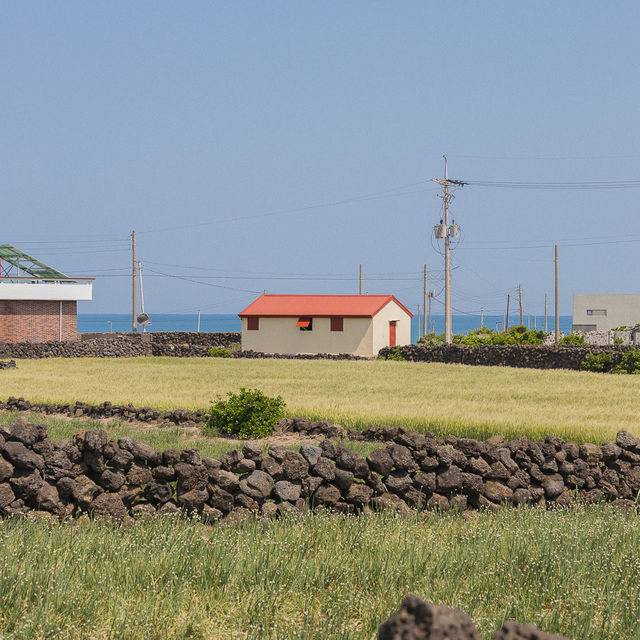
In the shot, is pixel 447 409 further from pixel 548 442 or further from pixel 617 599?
pixel 617 599

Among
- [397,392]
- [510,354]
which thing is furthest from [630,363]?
[397,392]

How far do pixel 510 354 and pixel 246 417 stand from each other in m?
32.3

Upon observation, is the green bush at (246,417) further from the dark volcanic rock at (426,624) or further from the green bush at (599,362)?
the green bush at (599,362)

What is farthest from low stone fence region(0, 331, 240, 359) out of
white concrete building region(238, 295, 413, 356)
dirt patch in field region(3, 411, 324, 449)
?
dirt patch in field region(3, 411, 324, 449)

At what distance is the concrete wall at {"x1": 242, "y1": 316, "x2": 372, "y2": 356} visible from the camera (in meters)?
53.7

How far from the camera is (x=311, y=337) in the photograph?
5456cm

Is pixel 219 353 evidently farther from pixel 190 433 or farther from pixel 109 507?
pixel 109 507

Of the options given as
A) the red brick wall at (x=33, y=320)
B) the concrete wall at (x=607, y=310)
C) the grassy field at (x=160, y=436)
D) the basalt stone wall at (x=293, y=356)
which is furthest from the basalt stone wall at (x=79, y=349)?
the concrete wall at (x=607, y=310)

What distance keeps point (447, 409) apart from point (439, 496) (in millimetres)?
8689

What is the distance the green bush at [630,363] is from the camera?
37.5m

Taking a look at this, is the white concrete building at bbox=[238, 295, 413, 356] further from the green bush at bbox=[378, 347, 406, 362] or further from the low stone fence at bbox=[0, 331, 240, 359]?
the low stone fence at bbox=[0, 331, 240, 359]

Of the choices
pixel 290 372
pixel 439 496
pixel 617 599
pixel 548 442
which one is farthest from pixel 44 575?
pixel 290 372

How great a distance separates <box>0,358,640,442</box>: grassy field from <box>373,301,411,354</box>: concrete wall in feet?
41.5

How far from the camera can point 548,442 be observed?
37.6 ft
